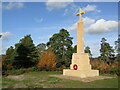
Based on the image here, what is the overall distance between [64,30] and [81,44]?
19788 millimetres

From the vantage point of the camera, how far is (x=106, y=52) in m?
39.4

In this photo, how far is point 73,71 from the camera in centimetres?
1467

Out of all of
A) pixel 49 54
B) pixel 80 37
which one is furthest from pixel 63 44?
pixel 80 37

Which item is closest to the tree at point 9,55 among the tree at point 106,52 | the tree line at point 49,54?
the tree line at point 49,54

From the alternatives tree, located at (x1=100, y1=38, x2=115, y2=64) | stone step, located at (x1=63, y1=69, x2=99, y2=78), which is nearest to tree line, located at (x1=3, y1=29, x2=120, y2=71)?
tree, located at (x1=100, y1=38, x2=115, y2=64)

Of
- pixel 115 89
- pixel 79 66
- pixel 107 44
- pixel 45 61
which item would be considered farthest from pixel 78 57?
pixel 107 44

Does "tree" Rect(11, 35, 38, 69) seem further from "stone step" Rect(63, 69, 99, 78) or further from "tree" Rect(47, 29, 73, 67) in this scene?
"stone step" Rect(63, 69, 99, 78)

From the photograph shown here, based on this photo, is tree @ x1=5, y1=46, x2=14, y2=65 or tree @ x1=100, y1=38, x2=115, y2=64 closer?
tree @ x1=5, y1=46, x2=14, y2=65

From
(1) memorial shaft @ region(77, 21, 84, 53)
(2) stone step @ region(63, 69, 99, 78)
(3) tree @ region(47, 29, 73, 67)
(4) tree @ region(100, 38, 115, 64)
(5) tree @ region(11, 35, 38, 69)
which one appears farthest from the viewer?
(4) tree @ region(100, 38, 115, 64)

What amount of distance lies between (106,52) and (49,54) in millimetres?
20679

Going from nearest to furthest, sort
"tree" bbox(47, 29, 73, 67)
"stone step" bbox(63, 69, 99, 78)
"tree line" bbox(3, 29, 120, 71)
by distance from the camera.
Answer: "stone step" bbox(63, 69, 99, 78) < "tree line" bbox(3, 29, 120, 71) < "tree" bbox(47, 29, 73, 67)

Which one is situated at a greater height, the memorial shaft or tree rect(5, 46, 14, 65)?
the memorial shaft

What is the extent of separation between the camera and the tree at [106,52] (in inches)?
1539

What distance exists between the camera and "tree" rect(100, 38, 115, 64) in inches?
1539
